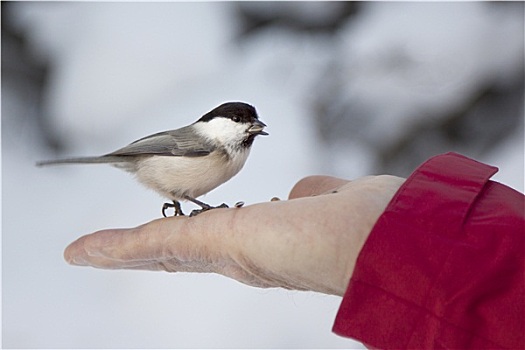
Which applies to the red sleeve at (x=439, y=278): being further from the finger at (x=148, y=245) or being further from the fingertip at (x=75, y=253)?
the fingertip at (x=75, y=253)

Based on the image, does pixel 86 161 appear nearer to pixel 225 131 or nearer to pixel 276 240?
pixel 225 131

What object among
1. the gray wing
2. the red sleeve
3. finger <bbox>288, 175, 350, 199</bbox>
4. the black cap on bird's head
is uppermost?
the black cap on bird's head

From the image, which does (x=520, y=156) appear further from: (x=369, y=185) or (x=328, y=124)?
(x=369, y=185)

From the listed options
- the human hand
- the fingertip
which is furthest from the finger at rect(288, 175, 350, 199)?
the fingertip

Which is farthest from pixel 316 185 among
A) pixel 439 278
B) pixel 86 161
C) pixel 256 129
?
pixel 439 278

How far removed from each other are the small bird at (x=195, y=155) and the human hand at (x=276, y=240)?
0.47ft

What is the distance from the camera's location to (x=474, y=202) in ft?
2.43

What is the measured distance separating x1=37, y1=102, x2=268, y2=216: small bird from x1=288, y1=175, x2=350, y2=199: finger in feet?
0.37

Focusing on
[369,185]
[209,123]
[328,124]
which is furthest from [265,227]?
[328,124]

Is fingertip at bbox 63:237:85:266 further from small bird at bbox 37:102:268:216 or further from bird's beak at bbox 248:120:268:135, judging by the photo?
bird's beak at bbox 248:120:268:135

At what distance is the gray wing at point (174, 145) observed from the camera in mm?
1188

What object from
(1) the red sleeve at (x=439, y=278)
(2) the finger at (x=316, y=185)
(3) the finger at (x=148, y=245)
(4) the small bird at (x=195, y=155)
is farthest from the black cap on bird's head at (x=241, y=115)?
(1) the red sleeve at (x=439, y=278)

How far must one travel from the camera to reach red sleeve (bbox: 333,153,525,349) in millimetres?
664

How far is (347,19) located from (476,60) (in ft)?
1.01
